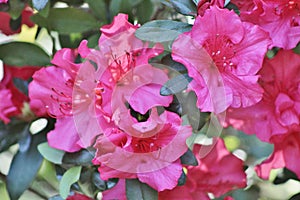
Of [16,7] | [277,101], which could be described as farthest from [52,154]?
[277,101]

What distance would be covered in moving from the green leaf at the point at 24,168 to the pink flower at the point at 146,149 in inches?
13.2

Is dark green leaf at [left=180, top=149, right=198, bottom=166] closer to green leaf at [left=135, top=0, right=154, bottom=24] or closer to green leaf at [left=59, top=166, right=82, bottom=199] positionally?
green leaf at [left=59, top=166, right=82, bottom=199]

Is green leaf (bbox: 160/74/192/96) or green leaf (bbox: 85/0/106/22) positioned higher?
green leaf (bbox: 160/74/192/96)

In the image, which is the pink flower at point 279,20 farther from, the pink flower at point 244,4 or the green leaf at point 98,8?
the green leaf at point 98,8

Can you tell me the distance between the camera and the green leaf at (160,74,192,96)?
3.03 feet

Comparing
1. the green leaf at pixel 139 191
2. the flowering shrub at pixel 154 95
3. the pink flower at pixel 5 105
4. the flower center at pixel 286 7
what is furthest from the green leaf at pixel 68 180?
the flower center at pixel 286 7

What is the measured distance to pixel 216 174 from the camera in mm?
1209

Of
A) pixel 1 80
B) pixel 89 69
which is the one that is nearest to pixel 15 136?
A: pixel 1 80

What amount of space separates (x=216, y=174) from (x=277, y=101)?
212 mm

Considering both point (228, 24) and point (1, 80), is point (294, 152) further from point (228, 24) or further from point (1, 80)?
point (1, 80)

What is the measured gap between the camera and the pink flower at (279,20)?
3.16ft

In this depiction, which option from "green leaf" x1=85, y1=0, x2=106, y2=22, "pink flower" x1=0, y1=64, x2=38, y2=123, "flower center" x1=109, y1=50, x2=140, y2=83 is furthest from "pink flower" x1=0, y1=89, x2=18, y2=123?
"flower center" x1=109, y1=50, x2=140, y2=83

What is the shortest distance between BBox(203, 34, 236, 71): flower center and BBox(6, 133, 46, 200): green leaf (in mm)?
471

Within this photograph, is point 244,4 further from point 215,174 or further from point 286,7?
point 215,174
